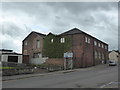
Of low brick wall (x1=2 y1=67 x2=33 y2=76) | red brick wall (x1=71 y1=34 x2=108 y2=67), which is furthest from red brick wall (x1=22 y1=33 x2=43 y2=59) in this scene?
low brick wall (x1=2 y1=67 x2=33 y2=76)

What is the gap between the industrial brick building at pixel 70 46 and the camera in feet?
128

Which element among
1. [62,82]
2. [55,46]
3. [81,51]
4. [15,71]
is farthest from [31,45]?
[62,82]

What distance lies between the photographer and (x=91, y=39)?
4425 centimetres

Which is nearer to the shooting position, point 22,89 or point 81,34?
point 22,89

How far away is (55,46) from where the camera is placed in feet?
137

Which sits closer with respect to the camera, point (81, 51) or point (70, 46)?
point (81, 51)

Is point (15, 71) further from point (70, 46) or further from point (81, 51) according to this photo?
point (70, 46)

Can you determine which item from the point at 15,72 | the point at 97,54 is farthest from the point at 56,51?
the point at 15,72

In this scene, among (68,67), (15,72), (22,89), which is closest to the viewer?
(22,89)

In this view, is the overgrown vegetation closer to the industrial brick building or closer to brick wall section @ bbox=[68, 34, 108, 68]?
the industrial brick building

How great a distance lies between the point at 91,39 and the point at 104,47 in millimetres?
12544

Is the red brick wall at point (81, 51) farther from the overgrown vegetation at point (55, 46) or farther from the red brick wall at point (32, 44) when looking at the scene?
the red brick wall at point (32, 44)

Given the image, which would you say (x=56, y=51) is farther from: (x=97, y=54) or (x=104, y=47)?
(x=104, y=47)

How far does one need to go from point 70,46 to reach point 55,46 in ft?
12.6
